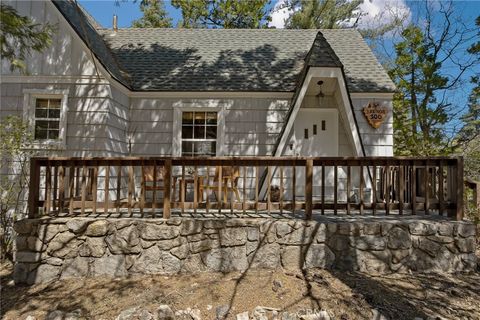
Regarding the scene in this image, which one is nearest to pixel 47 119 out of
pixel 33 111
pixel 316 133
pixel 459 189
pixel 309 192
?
pixel 33 111

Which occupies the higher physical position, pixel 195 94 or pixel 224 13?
pixel 224 13

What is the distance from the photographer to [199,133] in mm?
7277

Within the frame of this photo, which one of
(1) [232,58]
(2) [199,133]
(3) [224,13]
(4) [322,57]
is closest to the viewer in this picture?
(4) [322,57]

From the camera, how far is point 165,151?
716cm

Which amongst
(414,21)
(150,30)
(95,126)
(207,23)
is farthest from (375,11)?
(95,126)

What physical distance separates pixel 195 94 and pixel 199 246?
4.09 metres

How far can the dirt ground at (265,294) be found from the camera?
3.30m

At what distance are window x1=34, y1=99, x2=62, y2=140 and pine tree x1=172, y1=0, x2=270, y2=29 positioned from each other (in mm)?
12269

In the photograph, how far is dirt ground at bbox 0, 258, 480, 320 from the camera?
3301 mm

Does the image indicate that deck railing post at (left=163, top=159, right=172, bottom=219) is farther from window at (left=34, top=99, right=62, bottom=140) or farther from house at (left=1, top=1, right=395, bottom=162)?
window at (left=34, top=99, right=62, bottom=140)

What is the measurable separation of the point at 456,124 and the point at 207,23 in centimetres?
1302

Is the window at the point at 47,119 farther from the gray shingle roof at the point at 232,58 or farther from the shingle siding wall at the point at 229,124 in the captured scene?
the gray shingle roof at the point at 232,58

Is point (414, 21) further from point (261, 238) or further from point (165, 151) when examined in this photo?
point (261, 238)

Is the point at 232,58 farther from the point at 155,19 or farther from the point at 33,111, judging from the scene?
the point at 155,19
